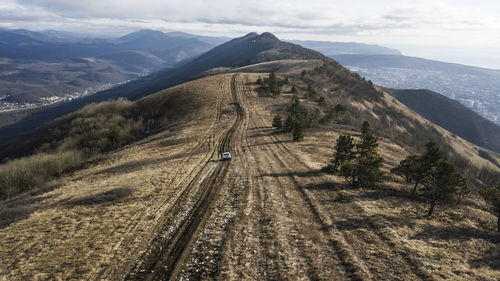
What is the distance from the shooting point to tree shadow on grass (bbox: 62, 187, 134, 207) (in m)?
24.3

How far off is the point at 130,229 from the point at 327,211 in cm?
1662

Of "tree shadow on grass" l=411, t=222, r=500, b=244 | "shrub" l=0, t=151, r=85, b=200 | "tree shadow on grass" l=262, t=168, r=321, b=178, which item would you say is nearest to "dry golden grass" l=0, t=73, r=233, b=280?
"shrub" l=0, t=151, r=85, b=200

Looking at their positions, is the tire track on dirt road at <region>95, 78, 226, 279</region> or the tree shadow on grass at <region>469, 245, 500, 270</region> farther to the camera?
the tire track on dirt road at <region>95, 78, 226, 279</region>

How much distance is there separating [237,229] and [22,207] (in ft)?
73.8

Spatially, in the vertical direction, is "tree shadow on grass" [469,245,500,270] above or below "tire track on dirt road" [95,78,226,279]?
above

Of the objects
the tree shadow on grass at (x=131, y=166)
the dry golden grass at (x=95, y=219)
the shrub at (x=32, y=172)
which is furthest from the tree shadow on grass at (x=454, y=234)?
the shrub at (x=32, y=172)

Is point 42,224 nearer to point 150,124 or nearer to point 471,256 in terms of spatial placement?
point 471,256

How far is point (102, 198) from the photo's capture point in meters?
24.8

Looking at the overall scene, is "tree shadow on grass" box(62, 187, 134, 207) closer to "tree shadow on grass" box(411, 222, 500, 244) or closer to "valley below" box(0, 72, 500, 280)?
"valley below" box(0, 72, 500, 280)

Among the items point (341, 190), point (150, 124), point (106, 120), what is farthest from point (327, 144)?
point (106, 120)

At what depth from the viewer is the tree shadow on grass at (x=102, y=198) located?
24328mm

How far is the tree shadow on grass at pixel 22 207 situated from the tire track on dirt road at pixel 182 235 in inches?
554

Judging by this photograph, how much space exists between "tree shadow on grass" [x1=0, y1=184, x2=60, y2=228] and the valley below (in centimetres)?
14

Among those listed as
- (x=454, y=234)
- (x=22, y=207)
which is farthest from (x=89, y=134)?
(x=454, y=234)
